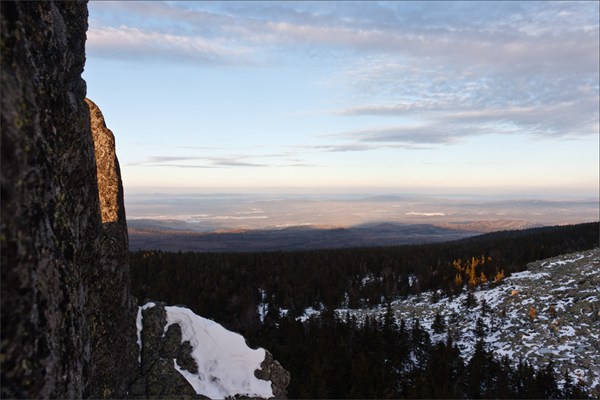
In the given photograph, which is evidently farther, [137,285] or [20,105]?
[137,285]

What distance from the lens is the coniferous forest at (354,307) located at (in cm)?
2698

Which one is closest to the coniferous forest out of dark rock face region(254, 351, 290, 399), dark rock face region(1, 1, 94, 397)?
dark rock face region(254, 351, 290, 399)

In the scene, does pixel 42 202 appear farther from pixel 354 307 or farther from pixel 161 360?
pixel 354 307

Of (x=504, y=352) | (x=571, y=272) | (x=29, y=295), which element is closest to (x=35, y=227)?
(x=29, y=295)

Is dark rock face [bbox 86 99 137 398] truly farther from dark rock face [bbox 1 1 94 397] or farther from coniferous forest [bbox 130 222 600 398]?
coniferous forest [bbox 130 222 600 398]

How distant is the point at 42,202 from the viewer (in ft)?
12.6

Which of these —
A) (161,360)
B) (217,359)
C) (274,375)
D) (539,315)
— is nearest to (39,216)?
(161,360)

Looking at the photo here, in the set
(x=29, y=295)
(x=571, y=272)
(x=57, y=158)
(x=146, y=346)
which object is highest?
(x=57, y=158)

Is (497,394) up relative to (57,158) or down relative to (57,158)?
down

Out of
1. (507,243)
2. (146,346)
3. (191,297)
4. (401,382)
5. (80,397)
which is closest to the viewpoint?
(80,397)

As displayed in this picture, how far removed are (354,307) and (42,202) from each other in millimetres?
50828

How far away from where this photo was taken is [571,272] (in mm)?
40562

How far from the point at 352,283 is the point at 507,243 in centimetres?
3076

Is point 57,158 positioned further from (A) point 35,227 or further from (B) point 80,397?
(B) point 80,397
